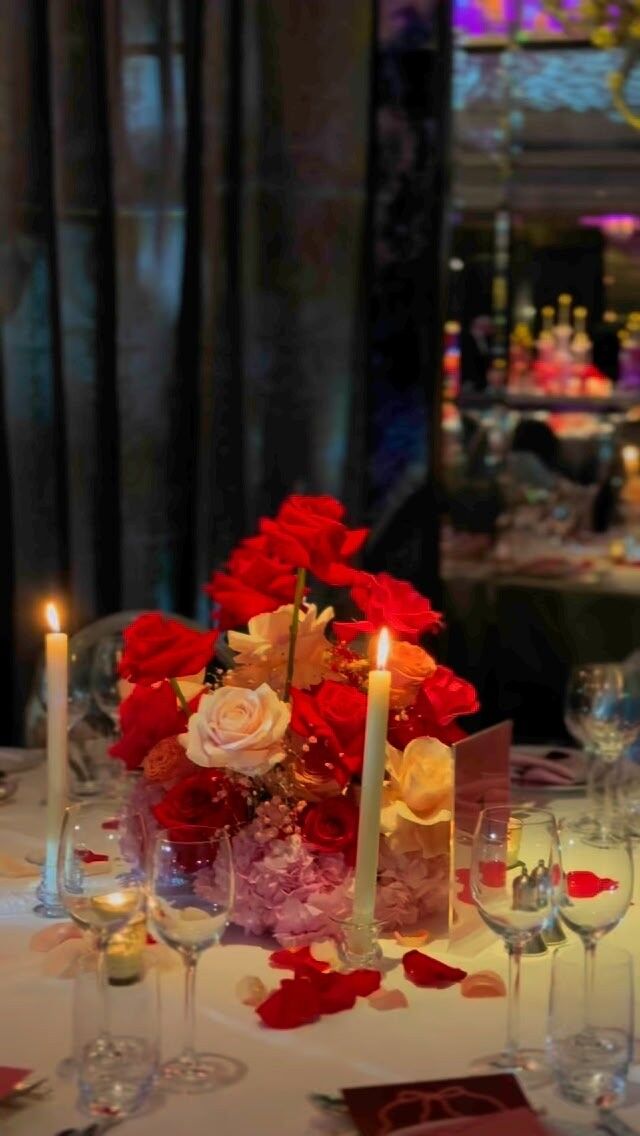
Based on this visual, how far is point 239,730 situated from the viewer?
1312 millimetres

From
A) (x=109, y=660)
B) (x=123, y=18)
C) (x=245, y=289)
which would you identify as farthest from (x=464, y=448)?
(x=109, y=660)

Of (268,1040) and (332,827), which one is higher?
(332,827)

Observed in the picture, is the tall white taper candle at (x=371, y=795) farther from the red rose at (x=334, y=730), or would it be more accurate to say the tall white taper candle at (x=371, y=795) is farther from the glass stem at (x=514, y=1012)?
the glass stem at (x=514, y=1012)

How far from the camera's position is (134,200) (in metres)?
3.20

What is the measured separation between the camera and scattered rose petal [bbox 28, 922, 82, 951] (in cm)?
136

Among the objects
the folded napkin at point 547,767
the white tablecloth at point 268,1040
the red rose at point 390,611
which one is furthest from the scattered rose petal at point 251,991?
the folded napkin at point 547,767

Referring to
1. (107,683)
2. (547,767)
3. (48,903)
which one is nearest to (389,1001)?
(48,903)

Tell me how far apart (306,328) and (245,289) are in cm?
15

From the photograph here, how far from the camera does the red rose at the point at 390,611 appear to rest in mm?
1379

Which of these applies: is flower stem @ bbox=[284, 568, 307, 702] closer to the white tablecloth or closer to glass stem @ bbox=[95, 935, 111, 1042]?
the white tablecloth

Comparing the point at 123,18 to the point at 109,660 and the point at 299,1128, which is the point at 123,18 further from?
the point at 299,1128

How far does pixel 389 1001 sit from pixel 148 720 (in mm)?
369

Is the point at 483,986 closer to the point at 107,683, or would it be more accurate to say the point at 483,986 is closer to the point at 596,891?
the point at 596,891

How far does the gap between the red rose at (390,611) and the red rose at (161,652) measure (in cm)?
14
